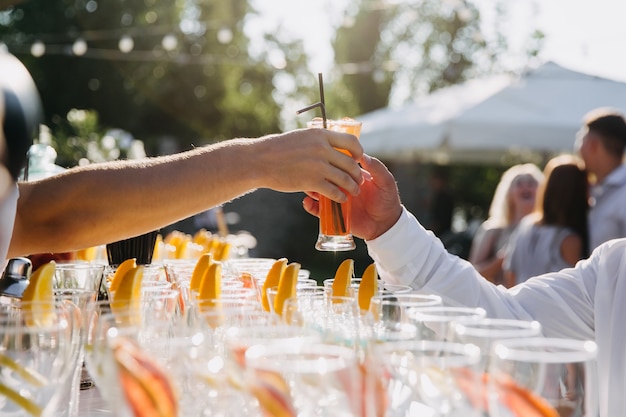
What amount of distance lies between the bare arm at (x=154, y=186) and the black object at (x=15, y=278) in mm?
82

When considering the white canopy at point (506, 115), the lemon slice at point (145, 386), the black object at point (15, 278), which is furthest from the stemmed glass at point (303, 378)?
the white canopy at point (506, 115)

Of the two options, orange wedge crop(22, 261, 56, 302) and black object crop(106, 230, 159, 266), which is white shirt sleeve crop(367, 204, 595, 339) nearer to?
black object crop(106, 230, 159, 266)

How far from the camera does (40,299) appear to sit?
4.40ft

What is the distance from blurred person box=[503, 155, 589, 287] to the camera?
4.71 m

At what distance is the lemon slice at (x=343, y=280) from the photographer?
1554mm

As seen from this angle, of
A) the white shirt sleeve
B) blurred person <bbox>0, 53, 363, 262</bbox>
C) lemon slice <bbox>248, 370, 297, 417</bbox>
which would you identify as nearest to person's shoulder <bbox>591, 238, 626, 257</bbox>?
the white shirt sleeve

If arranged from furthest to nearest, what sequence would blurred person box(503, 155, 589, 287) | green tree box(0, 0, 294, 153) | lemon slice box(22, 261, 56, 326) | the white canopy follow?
green tree box(0, 0, 294, 153) < the white canopy < blurred person box(503, 155, 589, 287) < lemon slice box(22, 261, 56, 326)

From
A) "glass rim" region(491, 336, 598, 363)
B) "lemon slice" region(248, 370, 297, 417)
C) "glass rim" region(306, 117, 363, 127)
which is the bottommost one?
"lemon slice" region(248, 370, 297, 417)

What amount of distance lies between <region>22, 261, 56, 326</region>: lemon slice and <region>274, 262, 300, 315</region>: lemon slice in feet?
1.42

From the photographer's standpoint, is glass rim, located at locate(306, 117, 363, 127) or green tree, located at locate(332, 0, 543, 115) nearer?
glass rim, located at locate(306, 117, 363, 127)

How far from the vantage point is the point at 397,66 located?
1177 centimetres

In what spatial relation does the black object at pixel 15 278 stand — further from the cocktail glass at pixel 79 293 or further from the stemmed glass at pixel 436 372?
the stemmed glass at pixel 436 372

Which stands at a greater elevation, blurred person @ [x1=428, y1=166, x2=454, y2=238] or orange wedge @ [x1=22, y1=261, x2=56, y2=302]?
blurred person @ [x1=428, y1=166, x2=454, y2=238]

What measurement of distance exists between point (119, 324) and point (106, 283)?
41.7 inches
